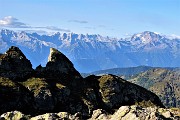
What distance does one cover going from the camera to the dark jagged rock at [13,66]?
18988cm

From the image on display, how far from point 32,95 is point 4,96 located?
1633 cm

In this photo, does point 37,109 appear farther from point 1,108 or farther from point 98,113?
point 98,113

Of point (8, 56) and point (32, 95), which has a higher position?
point (8, 56)

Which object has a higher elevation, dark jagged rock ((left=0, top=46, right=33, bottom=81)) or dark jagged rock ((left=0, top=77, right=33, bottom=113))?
dark jagged rock ((left=0, top=46, right=33, bottom=81))

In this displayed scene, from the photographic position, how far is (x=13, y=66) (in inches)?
7643

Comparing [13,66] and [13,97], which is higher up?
[13,66]

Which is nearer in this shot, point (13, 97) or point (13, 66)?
point (13, 97)

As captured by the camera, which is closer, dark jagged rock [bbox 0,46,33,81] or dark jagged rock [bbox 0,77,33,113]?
dark jagged rock [bbox 0,77,33,113]

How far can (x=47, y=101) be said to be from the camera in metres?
178

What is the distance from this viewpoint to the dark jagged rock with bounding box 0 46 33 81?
190 meters

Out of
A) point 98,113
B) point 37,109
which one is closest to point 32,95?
point 37,109

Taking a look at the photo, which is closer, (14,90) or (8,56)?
(14,90)

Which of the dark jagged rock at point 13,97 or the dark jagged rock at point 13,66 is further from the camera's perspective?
the dark jagged rock at point 13,66

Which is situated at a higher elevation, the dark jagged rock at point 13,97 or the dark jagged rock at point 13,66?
the dark jagged rock at point 13,66
